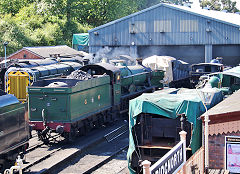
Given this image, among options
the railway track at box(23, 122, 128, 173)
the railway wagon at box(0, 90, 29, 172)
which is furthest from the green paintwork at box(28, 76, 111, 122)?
the railway wagon at box(0, 90, 29, 172)

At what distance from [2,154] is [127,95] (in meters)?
10.9

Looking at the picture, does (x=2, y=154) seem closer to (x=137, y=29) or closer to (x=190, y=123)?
(x=190, y=123)

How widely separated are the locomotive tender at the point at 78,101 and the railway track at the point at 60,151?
0.42m

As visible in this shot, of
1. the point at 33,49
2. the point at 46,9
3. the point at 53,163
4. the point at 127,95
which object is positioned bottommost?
the point at 53,163

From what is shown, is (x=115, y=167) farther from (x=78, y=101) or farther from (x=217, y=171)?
(x=217, y=171)

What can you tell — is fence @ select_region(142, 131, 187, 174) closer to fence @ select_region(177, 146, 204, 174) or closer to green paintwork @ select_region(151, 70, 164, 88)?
fence @ select_region(177, 146, 204, 174)

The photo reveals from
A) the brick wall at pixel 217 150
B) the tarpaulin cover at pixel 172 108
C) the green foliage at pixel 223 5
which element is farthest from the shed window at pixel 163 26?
the green foliage at pixel 223 5

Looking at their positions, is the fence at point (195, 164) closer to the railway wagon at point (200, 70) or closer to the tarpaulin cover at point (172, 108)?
the tarpaulin cover at point (172, 108)

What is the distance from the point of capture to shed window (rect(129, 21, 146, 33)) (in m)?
35.5

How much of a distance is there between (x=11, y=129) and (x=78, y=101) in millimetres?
5048

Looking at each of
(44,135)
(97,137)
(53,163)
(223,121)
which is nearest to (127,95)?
(97,137)

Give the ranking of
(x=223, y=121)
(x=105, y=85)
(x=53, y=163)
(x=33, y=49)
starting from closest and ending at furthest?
(x=223, y=121) < (x=53, y=163) < (x=105, y=85) < (x=33, y=49)

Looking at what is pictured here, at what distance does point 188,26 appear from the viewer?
112ft

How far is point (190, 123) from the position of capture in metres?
12.0
